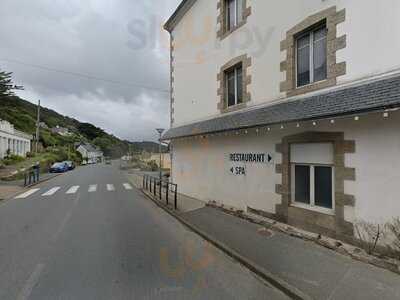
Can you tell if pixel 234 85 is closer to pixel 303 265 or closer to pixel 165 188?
pixel 303 265

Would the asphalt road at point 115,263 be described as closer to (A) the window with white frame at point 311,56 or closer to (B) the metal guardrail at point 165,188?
(B) the metal guardrail at point 165,188

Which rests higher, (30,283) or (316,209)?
(316,209)

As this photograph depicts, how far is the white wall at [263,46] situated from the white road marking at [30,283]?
258 inches

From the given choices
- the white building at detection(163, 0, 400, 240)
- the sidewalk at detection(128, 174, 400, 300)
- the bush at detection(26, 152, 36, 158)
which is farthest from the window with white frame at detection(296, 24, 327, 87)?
the bush at detection(26, 152, 36, 158)

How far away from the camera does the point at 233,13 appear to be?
33.9 feet

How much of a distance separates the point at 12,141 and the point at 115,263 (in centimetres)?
3971

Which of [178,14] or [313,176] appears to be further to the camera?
[178,14]

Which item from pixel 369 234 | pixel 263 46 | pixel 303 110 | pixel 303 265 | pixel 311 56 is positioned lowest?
pixel 303 265

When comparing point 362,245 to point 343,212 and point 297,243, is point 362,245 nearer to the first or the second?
point 343,212

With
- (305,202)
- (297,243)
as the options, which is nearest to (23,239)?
(297,243)

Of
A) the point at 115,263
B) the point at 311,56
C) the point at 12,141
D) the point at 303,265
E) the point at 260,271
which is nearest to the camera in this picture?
the point at 260,271

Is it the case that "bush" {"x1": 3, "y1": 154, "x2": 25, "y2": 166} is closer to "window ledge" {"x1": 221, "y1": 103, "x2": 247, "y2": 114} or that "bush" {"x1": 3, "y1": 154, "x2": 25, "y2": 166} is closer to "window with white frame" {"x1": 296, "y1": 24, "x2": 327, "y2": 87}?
"window ledge" {"x1": 221, "y1": 103, "x2": 247, "y2": 114}

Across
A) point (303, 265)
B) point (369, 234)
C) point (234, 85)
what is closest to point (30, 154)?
point (234, 85)

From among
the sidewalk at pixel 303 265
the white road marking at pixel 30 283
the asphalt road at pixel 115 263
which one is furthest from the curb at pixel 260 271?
the white road marking at pixel 30 283
